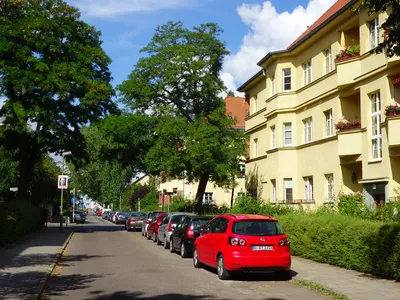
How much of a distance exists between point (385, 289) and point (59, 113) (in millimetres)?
25782

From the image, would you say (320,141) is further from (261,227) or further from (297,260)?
(261,227)

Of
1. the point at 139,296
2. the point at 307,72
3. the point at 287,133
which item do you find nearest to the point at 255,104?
the point at 287,133

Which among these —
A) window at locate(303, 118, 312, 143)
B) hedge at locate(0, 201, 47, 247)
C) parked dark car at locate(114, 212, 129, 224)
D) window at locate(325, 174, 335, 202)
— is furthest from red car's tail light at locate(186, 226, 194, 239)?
parked dark car at locate(114, 212, 129, 224)

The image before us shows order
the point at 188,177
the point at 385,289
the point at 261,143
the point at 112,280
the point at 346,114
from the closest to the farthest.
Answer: the point at 385,289, the point at 112,280, the point at 346,114, the point at 261,143, the point at 188,177

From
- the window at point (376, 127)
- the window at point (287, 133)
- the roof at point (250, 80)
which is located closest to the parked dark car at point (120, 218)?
the roof at point (250, 80)

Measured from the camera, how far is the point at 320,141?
83.4ft

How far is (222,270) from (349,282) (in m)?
2.90

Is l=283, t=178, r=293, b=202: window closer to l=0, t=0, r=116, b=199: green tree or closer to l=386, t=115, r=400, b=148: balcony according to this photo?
l=386, t=115, r=400, b=148: balcony

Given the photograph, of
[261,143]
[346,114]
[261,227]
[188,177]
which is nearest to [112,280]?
[261,227]

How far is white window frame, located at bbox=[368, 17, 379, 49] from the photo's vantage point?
20.8 metres

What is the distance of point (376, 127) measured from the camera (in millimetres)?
21016

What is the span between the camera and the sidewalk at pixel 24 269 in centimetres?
1029

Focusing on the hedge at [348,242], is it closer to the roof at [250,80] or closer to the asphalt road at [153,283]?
the asphalt road at [153,283]

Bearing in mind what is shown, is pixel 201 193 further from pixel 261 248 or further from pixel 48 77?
pixel 261 248
